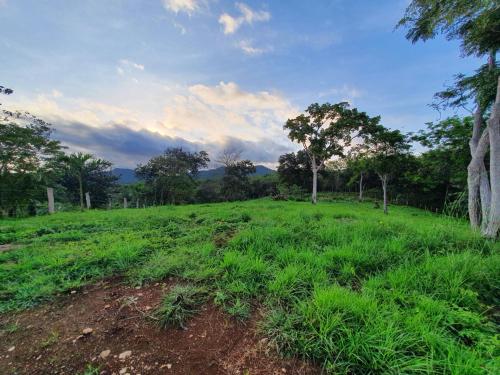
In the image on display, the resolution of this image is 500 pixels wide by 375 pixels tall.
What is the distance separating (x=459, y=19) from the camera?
14.1ft

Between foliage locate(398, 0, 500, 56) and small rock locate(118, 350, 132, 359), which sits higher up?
foliage locate(398, 0, 500, 56)

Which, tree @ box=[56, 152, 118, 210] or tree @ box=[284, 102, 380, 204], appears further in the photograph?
tree @ box=[56, 152, 118, 210]

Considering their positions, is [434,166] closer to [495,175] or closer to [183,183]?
[495,175]

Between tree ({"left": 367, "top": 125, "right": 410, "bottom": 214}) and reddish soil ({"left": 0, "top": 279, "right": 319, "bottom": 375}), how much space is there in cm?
1636

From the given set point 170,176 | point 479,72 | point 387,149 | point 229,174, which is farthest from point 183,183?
point 479,72

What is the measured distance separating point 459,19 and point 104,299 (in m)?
7.67

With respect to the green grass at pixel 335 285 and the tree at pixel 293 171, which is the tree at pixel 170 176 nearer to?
the tree at pixel 293 171

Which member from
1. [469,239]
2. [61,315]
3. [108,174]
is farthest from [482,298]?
[108,174]

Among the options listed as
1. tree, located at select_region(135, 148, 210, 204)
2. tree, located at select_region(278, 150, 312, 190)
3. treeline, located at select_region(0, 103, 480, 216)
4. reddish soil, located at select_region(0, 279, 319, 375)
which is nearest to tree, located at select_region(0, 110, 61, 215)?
treeline, located at select_region(0, 103, 480, 216)

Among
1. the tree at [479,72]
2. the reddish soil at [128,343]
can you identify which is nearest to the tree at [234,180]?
the tree at [479,72]

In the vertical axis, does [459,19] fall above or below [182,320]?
above

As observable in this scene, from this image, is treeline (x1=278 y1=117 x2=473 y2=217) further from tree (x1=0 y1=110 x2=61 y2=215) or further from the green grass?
tree (x1=0 y1=110 x2=61 y2=215)

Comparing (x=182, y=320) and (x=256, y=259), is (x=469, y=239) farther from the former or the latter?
(x=182, y=320)

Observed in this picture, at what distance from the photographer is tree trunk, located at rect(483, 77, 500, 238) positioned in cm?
342
